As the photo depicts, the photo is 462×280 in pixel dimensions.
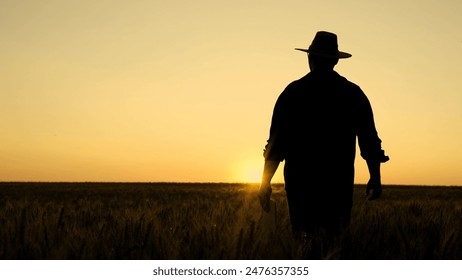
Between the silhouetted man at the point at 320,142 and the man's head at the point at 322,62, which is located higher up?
the man's head at the point at 322,62

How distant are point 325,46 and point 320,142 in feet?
2.51

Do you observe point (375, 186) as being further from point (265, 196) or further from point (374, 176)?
point (265, 196)

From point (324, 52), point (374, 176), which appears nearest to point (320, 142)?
point (374, 176)

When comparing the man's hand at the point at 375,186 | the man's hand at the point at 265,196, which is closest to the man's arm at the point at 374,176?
the man's hand at the point at 375,186

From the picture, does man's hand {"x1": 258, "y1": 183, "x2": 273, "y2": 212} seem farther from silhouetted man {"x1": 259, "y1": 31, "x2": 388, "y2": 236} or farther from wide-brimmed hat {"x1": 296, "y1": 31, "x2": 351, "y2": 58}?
wide-brimmed hat {"x1": 296, "y1": 31, "x2": 351, "y2": 58}

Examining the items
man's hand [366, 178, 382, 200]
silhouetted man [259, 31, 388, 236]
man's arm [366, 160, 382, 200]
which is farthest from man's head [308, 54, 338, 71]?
man's hand [366, 178, 382, 200]

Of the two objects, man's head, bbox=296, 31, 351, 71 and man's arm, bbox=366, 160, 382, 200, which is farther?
man's arm, bbox=366, 160, 382, 200

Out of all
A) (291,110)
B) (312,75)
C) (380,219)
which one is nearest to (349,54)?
(312,75)

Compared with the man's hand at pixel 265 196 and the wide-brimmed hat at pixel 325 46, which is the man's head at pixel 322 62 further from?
the man's hand at pixel 265 196

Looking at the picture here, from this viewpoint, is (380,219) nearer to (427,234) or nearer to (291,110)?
(427,234)

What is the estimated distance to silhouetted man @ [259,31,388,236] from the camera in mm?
4207

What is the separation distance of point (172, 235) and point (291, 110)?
146cm

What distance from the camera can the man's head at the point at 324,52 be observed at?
13.7ft
